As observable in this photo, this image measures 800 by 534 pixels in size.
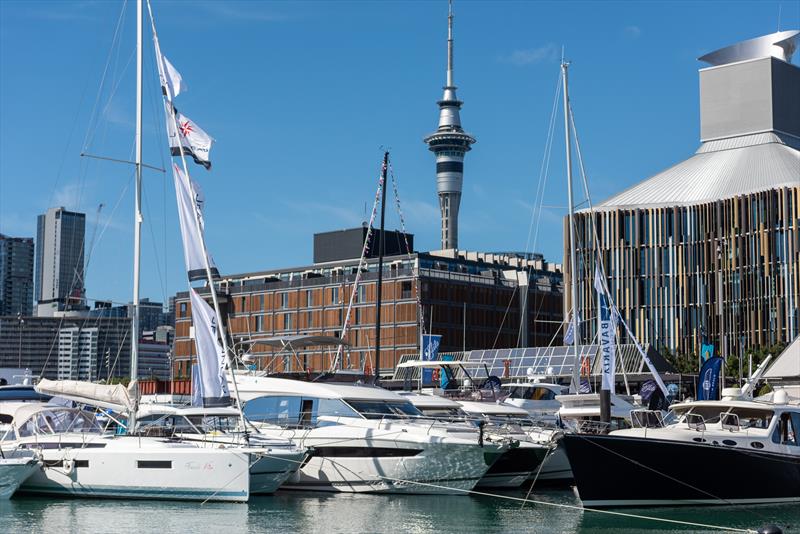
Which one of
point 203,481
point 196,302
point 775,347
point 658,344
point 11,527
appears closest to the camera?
point 11,527

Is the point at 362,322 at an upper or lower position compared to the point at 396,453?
upper

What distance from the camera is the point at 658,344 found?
4407 inches

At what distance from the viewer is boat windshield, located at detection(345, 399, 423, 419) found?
120 ft

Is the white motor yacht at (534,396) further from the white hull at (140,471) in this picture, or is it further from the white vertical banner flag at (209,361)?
the white hull at (140,471)

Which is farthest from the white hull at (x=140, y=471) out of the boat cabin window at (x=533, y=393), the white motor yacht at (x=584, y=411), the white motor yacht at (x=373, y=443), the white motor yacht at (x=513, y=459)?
the boat cabin window at (x=533, y=393)

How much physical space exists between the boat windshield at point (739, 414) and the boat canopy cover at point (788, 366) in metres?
20.5

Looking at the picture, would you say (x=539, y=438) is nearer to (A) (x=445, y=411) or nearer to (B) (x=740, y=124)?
(A) (x=445, y=411)

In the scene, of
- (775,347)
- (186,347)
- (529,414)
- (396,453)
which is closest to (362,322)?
(186,347)

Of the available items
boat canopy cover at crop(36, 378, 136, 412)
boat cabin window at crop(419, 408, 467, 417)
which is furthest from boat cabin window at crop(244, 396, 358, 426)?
boat cabin window at crop(419, 408, 467, 417)

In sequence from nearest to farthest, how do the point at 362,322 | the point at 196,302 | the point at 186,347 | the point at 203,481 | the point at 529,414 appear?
the point at 203,481, the point at 196,302, the point at 529,414, the point at 362,322, the point at 186,347

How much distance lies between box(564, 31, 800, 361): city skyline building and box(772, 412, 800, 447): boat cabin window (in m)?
66.6

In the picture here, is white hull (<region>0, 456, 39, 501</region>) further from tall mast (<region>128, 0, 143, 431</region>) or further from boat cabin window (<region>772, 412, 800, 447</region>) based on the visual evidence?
boat cabin window (<region>772, 412, 800, 447</region>)

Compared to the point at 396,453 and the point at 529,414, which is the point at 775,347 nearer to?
the point at 529,414

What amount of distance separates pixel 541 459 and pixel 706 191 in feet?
265
